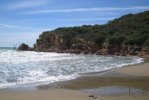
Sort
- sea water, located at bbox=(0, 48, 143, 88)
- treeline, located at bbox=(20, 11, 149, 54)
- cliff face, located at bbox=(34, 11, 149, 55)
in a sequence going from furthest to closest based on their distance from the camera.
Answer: treeline, located at bbox=(20, 11, 149, 54) → cliff face, located at bbox=(34, 11, 149, 55) → sea water, located at bbox=(0, 48, 143, 88)

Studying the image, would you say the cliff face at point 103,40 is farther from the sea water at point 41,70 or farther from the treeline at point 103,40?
the sea water at point 41,70

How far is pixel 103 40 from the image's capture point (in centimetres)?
7744

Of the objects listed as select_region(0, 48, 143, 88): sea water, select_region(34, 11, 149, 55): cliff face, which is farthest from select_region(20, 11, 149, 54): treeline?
select_region(0, 48, 143, 88): sea water

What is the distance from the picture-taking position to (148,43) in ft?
204

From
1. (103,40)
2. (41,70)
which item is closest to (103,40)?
(103,40)

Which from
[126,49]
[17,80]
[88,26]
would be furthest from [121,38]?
[17,80]

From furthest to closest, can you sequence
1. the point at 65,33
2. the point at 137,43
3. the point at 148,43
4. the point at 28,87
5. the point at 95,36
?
the point at 65,33 → the point at 95,36 → the point at 137,43 → the point at 148,43 → the point at 28,87

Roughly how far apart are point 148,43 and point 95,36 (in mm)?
21276

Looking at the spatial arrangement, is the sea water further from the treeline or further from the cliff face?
the treeline

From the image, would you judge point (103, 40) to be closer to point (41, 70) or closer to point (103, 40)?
point (103, 40)

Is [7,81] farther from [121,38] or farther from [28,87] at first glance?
[121,38]

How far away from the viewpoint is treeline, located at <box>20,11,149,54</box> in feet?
219

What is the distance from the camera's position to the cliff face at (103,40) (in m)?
66.4

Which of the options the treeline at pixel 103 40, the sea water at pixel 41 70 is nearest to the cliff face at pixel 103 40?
the treeline at pixel 103 40
